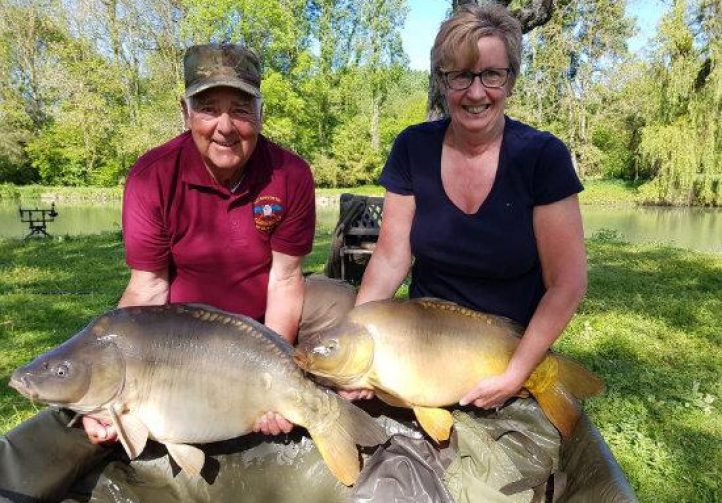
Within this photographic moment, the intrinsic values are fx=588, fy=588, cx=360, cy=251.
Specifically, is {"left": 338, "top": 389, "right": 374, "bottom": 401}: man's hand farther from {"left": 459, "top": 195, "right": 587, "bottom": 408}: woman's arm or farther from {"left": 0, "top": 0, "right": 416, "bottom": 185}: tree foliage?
{"left": 0, "top": 0, "right": 416, "bottom": 185}: tree foliage

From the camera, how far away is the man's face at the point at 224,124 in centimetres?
193

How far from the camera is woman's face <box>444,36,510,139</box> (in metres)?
1.73

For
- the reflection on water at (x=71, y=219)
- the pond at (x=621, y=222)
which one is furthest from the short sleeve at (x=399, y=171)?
the reflection on water at (x=71, y=219)

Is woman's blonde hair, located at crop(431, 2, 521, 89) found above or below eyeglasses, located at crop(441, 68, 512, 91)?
above

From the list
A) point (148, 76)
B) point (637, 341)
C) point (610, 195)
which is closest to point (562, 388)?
point (637, 341)

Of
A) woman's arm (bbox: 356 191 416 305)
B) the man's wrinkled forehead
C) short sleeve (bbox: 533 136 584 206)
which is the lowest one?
woman's arm (bbox: 356 191 416 305)

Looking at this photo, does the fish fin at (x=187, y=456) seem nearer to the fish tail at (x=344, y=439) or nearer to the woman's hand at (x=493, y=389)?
the fish tail at (x=344, y=439)

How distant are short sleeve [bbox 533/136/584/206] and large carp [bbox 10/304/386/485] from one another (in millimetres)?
852

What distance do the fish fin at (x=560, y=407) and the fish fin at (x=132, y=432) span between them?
1.18 m

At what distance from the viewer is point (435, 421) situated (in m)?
1.76

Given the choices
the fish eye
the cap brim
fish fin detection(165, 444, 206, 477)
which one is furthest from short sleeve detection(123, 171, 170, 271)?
fish fin detection(165, 444, 206, 477)

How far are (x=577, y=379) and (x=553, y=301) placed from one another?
257 mm

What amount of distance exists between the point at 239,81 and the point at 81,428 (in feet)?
3.91

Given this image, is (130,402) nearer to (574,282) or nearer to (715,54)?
(574,282)
